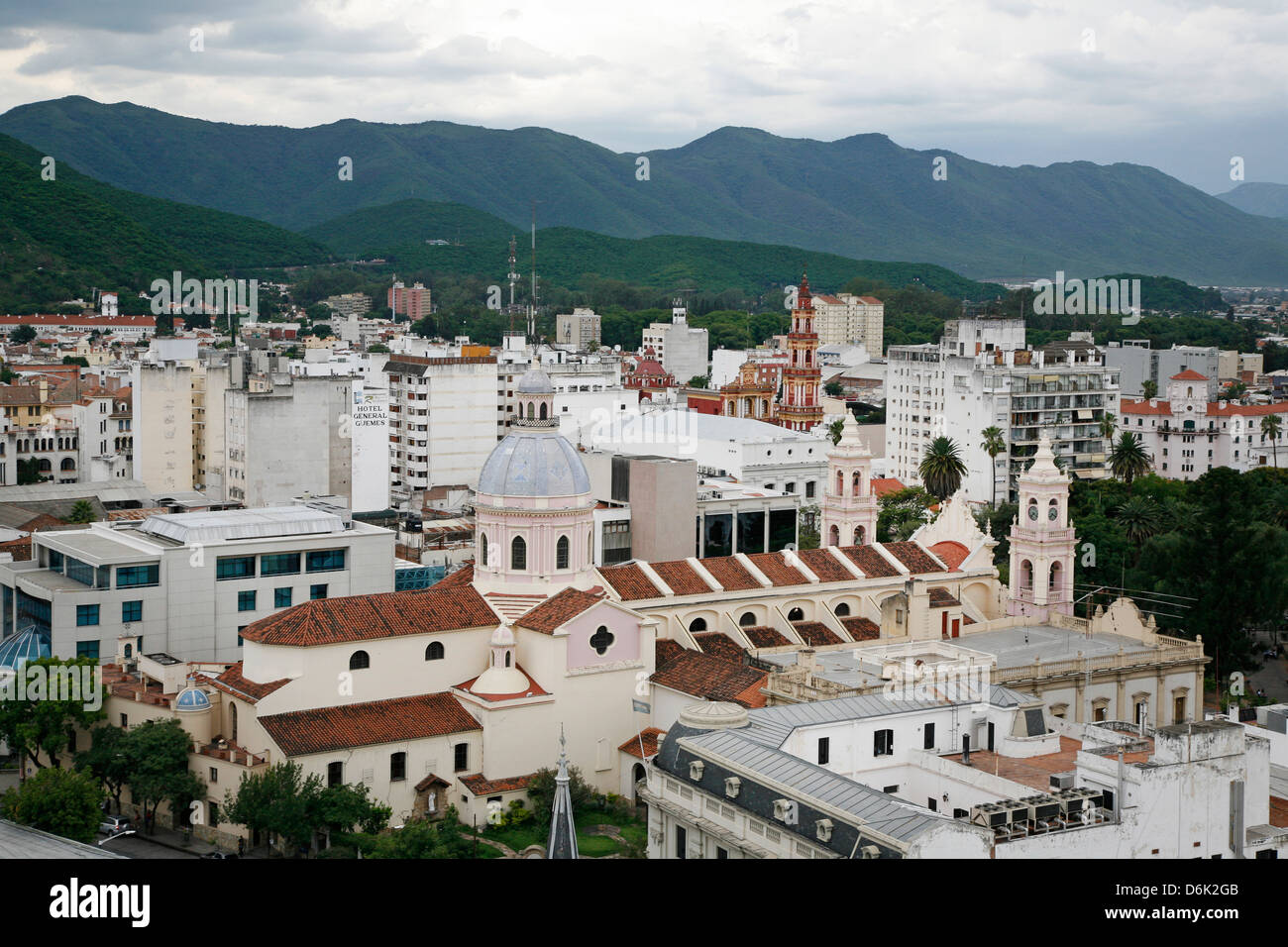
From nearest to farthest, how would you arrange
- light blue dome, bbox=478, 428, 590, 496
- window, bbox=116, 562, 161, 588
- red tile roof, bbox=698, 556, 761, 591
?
light blue dome, bbox=478, 428, 590, 496
red tile roof, bbox=698, 556, 761, 591
window, bbox=116, 562, 161, 588

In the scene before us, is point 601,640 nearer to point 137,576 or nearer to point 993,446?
point 137,576

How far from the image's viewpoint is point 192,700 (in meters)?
45.3

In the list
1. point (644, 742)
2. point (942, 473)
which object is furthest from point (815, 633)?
point (942, 473)

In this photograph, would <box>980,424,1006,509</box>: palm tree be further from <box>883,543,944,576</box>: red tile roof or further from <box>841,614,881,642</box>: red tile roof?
<box>841,614,881,642</box>: red tile roof

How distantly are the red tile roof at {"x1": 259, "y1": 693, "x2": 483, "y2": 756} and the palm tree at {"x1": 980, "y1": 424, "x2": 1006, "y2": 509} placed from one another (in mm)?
64797

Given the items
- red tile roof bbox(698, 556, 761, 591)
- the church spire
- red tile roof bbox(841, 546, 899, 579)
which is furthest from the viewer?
red tile roof bbox(841, 546, 899, 579)

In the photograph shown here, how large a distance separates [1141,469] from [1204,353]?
226ft

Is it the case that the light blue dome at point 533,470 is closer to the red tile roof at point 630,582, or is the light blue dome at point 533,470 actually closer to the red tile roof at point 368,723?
the red tile roof at point 630,582

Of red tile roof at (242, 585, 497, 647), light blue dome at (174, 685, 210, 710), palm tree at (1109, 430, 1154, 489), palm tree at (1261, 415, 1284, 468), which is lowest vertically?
light blue dome at (174, 685, 210, 710)

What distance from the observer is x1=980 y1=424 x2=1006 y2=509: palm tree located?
347 feet

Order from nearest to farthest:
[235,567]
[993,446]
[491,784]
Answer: [491,784] < [235,567] < [993,446]

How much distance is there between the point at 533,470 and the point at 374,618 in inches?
297

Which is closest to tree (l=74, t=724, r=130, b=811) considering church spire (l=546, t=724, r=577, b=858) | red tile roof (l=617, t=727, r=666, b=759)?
red tile roof (l=617, t=727, r=666, b=759)
